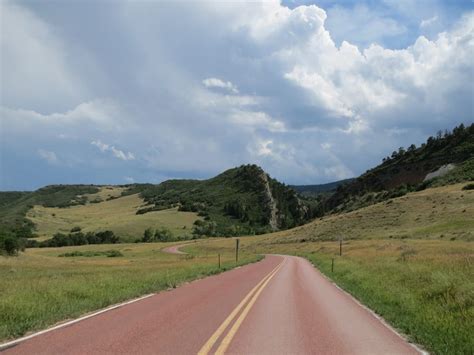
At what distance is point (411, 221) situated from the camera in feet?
263

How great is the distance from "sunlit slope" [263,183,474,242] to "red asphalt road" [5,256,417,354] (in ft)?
151

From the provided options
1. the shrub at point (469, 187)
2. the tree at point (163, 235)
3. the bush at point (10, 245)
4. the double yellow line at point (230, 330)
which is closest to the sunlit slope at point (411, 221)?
the shrub at point (469, 187)

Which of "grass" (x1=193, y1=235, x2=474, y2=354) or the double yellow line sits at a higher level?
"grass" (x1=193, y1=235, x2=474, y2=354)

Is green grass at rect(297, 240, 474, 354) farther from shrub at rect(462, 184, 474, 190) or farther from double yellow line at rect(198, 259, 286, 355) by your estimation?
shrub at rect(462, 184, 474, 190)

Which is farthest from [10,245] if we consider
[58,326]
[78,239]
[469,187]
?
[78,239]

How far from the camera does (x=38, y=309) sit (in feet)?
40.2

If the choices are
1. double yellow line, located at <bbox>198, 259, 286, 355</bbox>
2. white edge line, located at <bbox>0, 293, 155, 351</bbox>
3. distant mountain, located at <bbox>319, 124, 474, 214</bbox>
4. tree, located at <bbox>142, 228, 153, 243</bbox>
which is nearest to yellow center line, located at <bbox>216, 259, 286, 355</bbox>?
double yellow line, located at <bbox>198, 259, 286, 355</bbox>

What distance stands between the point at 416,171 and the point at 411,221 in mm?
65856

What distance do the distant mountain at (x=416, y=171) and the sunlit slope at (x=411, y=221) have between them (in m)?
25.8

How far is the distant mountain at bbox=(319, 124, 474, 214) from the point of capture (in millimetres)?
122312

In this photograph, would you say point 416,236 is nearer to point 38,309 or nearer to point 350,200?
point 38,309

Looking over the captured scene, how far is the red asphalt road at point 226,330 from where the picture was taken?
8.61 meters

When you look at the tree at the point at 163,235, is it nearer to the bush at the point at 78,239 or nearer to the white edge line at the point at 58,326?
the bush at the point at 78,239

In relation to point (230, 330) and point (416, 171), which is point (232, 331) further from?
point (416, 171)
